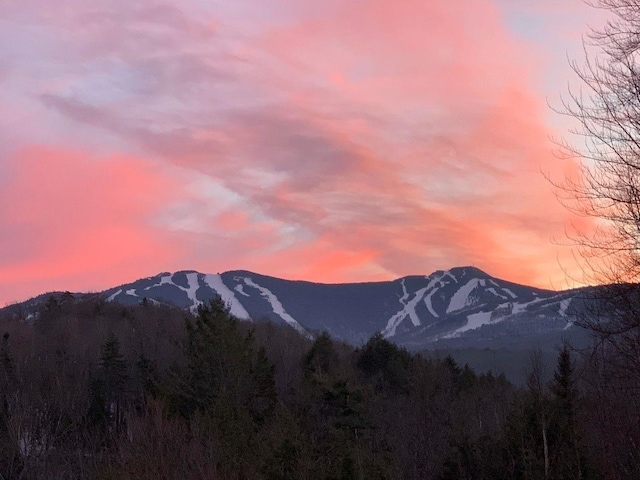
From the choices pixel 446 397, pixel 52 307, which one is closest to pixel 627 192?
pixel 446 397

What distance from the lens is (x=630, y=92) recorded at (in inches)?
341

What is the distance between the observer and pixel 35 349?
75.4 meters

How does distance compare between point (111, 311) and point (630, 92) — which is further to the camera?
point (111, 311)

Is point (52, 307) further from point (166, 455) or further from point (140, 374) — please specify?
point (166, 455)

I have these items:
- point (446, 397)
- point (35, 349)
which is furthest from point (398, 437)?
point (35, 349)

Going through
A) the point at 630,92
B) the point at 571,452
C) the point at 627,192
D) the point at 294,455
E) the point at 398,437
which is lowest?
the point at 398,437

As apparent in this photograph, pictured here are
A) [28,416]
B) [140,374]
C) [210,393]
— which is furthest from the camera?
[140,374]

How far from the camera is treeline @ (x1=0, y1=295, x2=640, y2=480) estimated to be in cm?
1560

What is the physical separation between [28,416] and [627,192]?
114ft

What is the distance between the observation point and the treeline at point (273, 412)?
15.6 metres

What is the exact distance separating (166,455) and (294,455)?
4.11 meters

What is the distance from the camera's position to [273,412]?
36594 millimetres

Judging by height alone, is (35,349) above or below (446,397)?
above

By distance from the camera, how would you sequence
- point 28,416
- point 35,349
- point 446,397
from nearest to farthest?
point 28,416 < point 446,397 < point 35,349
